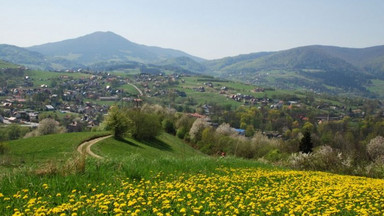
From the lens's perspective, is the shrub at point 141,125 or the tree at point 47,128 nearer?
the shrub at point 141,125

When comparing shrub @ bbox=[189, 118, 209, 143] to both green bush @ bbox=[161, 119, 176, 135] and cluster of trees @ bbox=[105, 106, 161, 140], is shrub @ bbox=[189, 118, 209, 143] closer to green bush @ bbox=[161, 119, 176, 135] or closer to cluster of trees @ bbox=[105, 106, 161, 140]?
green bush @ bbox=[161, 119, 176, 135]

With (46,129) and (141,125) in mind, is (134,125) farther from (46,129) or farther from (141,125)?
(46,129)

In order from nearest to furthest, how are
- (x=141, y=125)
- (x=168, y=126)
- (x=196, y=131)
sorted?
1. (x=141, y=125)
2. (x=196, y=131)
3. (x=168, y=126)

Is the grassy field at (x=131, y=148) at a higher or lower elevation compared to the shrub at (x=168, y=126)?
higher

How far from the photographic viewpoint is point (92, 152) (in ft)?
120

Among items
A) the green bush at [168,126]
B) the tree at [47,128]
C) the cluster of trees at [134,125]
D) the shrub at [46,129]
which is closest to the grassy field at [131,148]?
the cluster of trees at [134,125]

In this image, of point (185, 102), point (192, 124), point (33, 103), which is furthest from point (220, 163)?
point (185, 102)

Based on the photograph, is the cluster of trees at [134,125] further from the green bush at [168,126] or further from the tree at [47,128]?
the tree at [47,128]

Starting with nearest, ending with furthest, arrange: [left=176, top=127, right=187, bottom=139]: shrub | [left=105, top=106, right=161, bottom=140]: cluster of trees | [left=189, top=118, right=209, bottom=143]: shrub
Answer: [left=105, top=106, right=161, bottom=140]: cluster of trees
[left=189, top=118, right=209, bottom=143]: shrub
[left=176, top=127, right=187, bottom=139]: shrub

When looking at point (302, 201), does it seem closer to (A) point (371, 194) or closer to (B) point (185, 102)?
(A) point (371, 194)

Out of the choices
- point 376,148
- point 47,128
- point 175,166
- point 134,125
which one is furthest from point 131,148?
point 376,148

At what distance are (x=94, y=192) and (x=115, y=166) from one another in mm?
3841

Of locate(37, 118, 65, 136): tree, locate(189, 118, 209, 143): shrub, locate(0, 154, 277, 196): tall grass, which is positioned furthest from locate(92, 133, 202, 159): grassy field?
locate(37, 118, 65, 136): tree

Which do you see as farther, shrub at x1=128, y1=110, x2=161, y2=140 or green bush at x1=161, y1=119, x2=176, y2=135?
green bush at x1=161, y1=119, x2=176, y2=135
